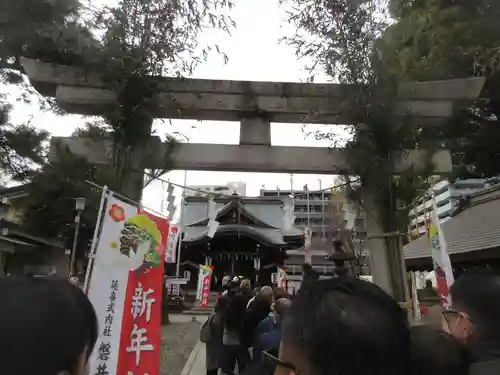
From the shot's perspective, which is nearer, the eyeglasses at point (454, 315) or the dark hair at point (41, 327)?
the dark hair at point (41, 327)

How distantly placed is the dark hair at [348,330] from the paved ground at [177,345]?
749 centimetres

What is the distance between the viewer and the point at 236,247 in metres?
23.0

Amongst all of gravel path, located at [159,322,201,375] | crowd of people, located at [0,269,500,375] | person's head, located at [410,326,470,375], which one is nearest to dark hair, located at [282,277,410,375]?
crowd of people, located at [0,269,500,375]

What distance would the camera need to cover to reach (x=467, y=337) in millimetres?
1624

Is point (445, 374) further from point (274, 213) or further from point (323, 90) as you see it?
point (274, 213)

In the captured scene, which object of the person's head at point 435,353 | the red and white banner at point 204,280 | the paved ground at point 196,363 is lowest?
the paved ground at point 196,363

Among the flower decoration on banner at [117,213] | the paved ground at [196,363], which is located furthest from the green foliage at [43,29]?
the paved ground at [196,363]

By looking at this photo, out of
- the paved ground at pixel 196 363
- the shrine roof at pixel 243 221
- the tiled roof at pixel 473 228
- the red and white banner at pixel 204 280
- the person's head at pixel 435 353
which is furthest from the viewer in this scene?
the shrine roof at pixel 243 221

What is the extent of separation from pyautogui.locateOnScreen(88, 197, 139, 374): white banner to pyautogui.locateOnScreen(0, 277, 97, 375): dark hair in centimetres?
274

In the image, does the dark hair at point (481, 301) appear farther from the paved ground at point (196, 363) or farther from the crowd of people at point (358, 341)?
the paved ground at point (196, 363)

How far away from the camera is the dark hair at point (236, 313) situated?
19.8ft

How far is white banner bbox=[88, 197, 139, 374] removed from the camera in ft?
11.8

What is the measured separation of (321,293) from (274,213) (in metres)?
27.8

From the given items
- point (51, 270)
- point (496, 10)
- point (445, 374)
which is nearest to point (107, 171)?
point (445, 374)
